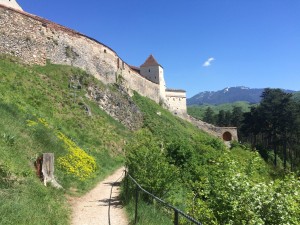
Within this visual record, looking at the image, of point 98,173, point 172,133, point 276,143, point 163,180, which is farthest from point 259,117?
point 163,180

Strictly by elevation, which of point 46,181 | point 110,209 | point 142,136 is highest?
point 142,136

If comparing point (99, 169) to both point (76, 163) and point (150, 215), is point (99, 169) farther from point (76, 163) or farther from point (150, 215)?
point (150, 215)

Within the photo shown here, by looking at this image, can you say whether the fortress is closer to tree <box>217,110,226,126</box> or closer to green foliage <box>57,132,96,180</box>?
green foliage <box>57,132,96,180</box>

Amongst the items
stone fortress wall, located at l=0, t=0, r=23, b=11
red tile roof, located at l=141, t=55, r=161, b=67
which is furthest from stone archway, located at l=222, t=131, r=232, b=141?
stone fortress wall, located at l=0, t=0, r=23, b=11

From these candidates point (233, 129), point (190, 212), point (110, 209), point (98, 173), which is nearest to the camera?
point (190, 212)

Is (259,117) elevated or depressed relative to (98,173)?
elevated

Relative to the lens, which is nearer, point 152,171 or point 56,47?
point 152,171

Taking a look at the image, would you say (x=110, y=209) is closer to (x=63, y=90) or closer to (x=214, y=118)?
(x=63, y=90)

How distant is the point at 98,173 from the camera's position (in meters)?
17.7

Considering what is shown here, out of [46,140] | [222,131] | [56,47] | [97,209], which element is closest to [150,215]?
[97,209]

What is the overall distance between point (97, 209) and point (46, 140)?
525 centimetres

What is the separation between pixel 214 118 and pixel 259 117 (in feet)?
152

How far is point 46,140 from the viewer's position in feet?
49.4

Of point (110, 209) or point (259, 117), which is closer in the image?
point (110, 209)
